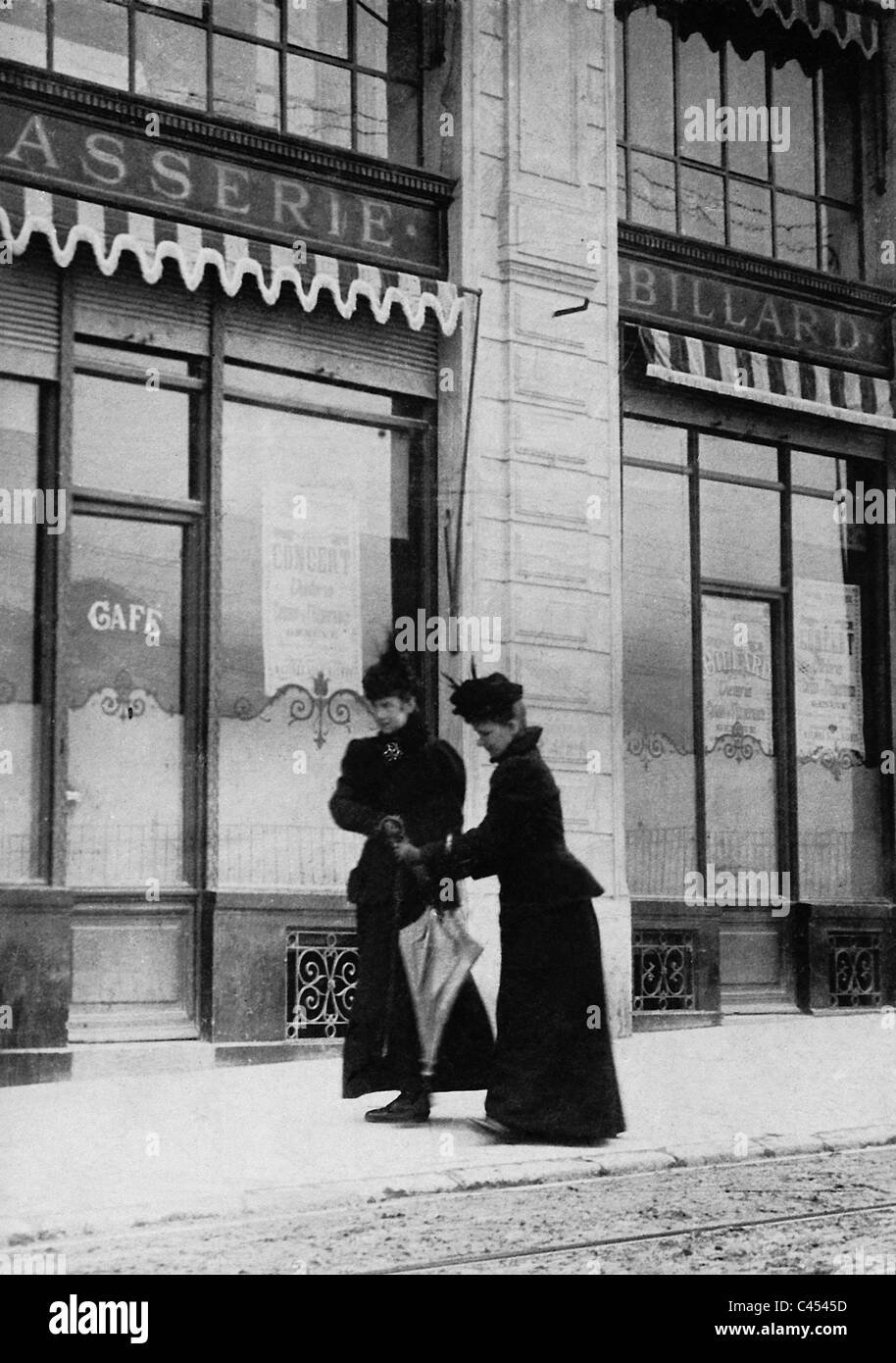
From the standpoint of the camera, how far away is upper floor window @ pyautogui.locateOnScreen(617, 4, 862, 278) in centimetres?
1321

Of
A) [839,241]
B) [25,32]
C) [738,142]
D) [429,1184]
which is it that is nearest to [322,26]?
[25,32]

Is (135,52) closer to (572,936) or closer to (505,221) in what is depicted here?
(505,221)

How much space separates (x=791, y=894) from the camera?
13516 millimetres

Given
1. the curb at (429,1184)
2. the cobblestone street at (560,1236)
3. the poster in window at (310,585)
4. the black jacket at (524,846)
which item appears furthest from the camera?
the poster in window at (310,585)

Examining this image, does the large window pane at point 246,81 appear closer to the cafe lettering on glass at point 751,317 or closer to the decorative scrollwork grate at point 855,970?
the cafe lettering on glass at point 751,317

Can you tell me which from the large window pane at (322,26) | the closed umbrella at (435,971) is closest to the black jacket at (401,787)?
the closed umbrella at (435,971)

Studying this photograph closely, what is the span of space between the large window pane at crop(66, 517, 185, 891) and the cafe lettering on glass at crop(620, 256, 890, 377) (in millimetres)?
4132

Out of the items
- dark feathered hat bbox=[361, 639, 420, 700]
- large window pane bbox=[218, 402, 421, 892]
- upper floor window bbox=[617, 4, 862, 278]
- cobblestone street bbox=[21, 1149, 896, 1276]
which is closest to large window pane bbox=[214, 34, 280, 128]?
large window pane bbox=[218, 402, 421, 892]

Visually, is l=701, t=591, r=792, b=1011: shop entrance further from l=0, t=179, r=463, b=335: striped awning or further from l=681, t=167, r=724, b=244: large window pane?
l=0, t=179, r=463, b=335: striped awning

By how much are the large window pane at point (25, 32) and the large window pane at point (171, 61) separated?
0.62m

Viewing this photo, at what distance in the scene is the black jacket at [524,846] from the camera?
321 inches

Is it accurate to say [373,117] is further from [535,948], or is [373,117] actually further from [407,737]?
[535,948]
